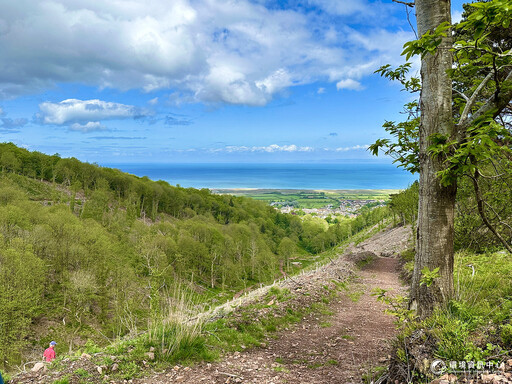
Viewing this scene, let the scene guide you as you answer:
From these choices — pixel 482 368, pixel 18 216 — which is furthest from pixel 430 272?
pixel 18 216

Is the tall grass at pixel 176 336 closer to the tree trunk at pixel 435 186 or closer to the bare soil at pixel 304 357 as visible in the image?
the bare soil at pixel 304 357

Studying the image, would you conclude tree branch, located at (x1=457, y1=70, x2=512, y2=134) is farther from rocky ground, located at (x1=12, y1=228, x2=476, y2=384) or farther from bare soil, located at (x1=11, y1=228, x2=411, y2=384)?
bare soil, located at (x1=11, y1=228, x2=411, y2=384)

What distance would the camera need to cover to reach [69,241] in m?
40.1

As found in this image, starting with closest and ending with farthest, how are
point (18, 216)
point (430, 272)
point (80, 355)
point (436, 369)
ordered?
point (436, 369), point (430, 272), point (80, 355), point (18, 216)

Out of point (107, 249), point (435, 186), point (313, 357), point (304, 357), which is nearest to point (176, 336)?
point (304, 357)

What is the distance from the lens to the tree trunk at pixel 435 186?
3.99 meters

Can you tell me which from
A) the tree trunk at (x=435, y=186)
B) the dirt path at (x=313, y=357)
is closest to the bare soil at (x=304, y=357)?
the dirt path at (x=313, y=357)

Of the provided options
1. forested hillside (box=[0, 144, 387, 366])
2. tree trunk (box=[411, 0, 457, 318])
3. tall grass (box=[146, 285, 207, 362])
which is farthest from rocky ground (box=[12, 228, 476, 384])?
forested hillside (box=[0, 144, 387, 366])

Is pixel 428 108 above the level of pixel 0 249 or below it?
above

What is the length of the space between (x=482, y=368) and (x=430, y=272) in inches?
43.2

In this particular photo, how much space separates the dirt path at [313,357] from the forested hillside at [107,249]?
1699 mm

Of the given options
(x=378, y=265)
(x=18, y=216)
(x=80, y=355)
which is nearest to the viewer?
(x=80, y=355)

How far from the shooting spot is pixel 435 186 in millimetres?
3994

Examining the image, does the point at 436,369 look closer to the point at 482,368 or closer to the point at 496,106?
the point at 482,368
